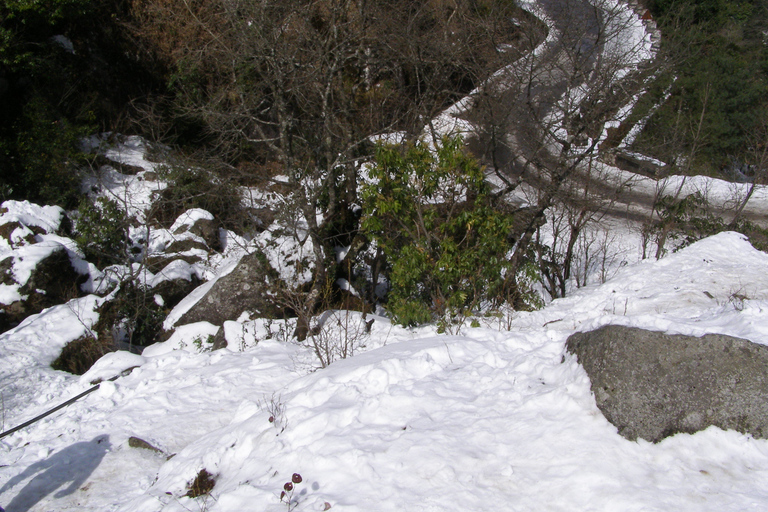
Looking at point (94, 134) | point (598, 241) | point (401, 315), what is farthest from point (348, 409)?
point (94, 134)

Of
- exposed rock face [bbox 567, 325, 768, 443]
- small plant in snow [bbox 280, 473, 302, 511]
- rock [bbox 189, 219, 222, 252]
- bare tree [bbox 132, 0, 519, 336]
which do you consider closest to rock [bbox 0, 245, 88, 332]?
rock [bbox 189, 219, 222, 252]

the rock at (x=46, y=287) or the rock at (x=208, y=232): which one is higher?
the rock at (x=208, y=232)

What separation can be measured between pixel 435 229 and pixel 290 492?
438 cm

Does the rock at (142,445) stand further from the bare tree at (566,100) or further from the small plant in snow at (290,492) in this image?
the bare tree at (566,100)

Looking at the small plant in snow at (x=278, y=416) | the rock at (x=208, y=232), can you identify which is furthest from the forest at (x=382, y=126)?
the small plant in snow at (x=278, y=416)

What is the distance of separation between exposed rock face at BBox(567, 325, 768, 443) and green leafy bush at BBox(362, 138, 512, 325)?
3.10 meters

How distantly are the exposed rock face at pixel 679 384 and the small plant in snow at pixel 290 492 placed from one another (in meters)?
2.08

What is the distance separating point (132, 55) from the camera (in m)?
15.8

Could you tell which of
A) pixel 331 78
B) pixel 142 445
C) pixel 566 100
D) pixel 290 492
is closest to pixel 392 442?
pixel 290 492

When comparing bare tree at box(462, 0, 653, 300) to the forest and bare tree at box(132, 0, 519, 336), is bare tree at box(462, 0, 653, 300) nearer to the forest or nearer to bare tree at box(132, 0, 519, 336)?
the forest

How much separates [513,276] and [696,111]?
13.5 meters

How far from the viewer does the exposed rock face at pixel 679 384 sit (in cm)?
321

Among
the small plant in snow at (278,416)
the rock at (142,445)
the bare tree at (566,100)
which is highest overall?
the bare tree at (566,100)

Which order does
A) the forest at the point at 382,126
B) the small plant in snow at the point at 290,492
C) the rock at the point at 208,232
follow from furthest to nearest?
1. the rock at the point at 208,232
2. the forest at the point at 382,126
3. the small plant in snow at the point at 290,492
